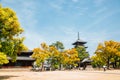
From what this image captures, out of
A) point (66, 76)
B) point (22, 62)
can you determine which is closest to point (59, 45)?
point (22, 62)

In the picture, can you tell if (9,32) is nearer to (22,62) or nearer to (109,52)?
(22,62)

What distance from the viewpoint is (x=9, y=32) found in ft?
106

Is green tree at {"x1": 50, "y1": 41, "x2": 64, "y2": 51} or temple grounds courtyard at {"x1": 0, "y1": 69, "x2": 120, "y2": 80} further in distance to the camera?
green tree at {"x1": 50, "y1": 41, "x2": 64, "y2": 51}

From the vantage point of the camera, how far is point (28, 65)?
66062 mm

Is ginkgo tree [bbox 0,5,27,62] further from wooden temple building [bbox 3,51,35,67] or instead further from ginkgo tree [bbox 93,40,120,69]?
ginkgo tree [bbox 93,40,120,69]

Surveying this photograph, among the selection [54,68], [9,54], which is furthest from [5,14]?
[54,68]

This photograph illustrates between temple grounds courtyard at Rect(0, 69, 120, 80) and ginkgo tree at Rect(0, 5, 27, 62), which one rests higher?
ginkgo tree at Rect(0, 5, 27, 62)

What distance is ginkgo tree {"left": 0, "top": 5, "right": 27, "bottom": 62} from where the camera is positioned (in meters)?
31.4

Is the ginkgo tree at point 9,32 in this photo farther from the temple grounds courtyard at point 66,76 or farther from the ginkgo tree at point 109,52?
the ginkgo tree at point 109,52

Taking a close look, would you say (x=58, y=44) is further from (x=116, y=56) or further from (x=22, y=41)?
(x=22, y=41)

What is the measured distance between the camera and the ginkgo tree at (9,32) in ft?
103

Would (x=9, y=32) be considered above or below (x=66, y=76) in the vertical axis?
above

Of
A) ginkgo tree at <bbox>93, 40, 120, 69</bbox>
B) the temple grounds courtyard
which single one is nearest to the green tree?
ginkgo tree at <bbox>93, 40, 120, 69</bbox>

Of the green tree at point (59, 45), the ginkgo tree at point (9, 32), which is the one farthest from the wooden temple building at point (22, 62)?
the ginkgo tree at point (9, 32)
